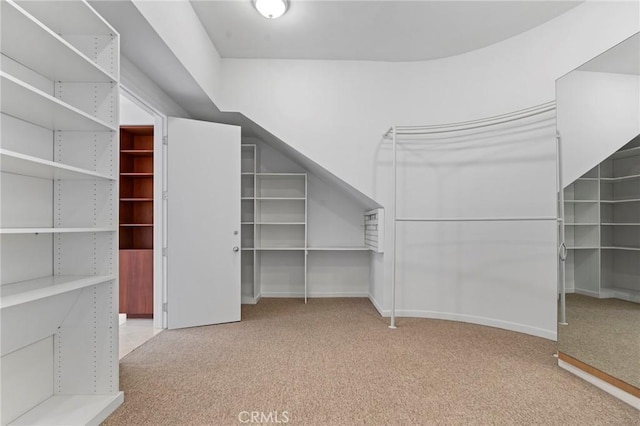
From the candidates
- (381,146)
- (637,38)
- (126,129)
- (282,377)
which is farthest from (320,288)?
(637,38)

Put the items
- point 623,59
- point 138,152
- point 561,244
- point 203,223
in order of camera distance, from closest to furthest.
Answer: point 623,59 < point 561,244 < point 203,223 < point 138,152

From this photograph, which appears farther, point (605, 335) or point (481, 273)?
point (481, 273)

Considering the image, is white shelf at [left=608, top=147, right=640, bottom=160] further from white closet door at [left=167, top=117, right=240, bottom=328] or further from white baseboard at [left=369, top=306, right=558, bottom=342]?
white closet door at [left=167, top=117, right=240, bottom=328]

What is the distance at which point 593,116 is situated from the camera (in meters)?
2.18

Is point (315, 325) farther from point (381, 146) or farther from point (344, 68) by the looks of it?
point (344, 68)

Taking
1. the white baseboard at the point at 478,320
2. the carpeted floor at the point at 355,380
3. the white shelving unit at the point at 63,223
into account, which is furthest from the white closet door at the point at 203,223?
the white baseboard at the point at 478,320

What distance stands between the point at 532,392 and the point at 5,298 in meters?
2.73

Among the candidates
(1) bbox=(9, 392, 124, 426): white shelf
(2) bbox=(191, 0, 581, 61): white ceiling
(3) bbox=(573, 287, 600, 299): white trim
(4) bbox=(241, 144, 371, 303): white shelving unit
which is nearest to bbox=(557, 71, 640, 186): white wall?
(3) bbox=(573, 287, 600, 299): white trim

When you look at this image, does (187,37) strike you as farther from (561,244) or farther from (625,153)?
(561,244)

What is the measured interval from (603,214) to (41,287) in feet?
10.4

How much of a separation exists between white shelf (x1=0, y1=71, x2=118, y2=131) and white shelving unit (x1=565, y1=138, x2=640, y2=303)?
2990 mm

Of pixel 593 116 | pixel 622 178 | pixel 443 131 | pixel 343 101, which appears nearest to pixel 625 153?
pixel 622 178

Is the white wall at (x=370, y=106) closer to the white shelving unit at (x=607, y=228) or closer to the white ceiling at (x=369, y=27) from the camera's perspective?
the white ceiling at (x=369, y=27)

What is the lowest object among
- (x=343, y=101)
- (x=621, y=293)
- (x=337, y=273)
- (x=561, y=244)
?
(x=337, y=273)
